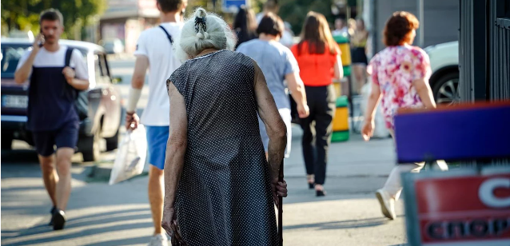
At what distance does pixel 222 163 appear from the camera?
4547 mm

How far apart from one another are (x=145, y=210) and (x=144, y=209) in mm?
57

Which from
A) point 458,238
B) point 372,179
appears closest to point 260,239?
point 458,238

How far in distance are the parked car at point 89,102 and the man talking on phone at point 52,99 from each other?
11.9ft

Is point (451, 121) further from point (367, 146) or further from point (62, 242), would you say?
point (367, 146)

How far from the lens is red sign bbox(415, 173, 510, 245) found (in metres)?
2.73

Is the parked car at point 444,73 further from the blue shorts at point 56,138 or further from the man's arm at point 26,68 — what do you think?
the man's arm at point 26,68

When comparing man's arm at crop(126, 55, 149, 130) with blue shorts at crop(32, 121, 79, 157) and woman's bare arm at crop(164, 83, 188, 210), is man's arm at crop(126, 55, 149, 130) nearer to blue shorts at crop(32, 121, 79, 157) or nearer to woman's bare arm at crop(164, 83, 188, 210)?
blue shorts at crop(32, 121, 79, 157)

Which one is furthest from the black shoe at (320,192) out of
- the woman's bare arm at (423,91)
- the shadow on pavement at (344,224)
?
the woman's bare arm at (423,91)

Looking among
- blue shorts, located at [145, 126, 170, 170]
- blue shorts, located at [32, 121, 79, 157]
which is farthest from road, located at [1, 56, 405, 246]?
blue shorts, located at [145, 126, 170, 170]

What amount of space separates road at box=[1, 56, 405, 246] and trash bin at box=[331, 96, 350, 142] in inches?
38.0

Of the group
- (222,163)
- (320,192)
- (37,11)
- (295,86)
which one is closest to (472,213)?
(222,163)

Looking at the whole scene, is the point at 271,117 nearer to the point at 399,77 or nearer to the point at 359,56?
the point at 399,77

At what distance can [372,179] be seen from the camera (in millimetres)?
10375

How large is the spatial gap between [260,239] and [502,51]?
1.97m
